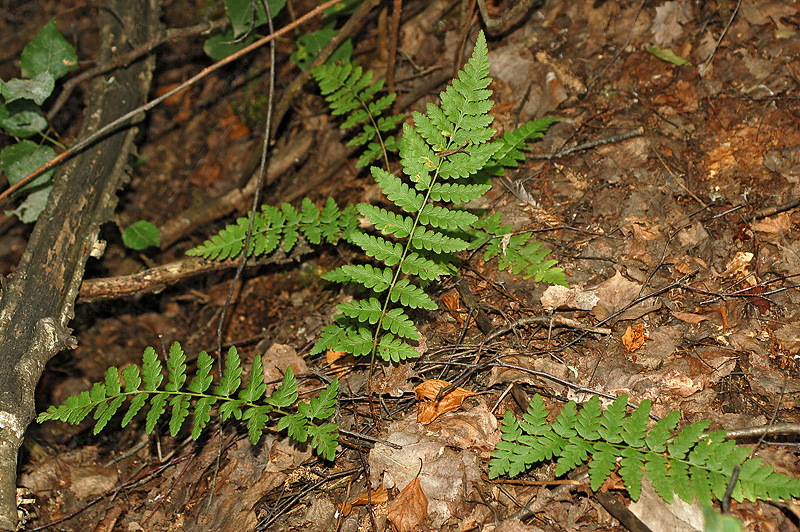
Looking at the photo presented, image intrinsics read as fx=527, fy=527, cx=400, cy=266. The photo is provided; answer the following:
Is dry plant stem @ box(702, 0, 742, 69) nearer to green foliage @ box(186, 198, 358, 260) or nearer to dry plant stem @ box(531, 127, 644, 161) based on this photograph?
dry plant stem @ box(531, 127, 644, 161)

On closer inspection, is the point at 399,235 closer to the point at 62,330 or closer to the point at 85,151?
the point at 62,330

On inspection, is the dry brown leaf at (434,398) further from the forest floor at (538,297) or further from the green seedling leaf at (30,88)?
the green seedling leaf at (30,88)

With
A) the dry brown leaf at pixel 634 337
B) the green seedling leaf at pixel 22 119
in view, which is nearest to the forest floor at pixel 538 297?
the dry brown leaf at pixel 634 337

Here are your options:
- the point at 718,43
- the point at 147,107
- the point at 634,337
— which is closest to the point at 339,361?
the point at 634,337

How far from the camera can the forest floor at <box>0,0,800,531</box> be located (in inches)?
106

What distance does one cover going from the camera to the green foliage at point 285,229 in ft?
12.0

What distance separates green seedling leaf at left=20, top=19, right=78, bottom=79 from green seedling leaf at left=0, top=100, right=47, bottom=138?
230 millimetres

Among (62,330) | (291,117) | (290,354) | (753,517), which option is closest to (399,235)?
(290,354)

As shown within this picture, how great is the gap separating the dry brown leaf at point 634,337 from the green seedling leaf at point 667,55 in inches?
87.2

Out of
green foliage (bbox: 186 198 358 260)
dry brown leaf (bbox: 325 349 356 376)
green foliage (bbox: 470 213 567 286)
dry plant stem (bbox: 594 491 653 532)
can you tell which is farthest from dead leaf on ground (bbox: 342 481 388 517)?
green foliage (bbox: 186 198 358 260)

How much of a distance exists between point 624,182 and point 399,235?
1725 millimetres

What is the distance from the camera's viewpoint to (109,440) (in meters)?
3.86

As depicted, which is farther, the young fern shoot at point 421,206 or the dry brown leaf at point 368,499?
the young fern shoot at point 421,206

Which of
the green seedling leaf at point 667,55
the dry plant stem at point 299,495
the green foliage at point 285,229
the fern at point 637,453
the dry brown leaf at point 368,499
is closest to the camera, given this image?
the fern at point 637,453
